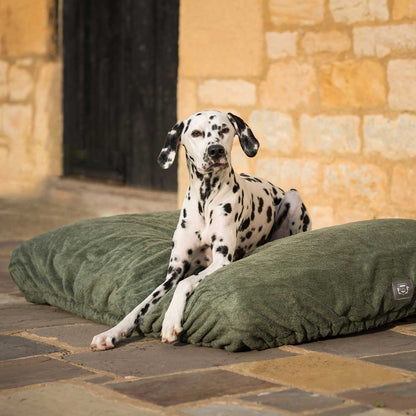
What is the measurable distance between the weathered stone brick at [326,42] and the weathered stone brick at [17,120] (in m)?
4.68

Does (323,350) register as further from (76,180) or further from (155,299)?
(76,180)

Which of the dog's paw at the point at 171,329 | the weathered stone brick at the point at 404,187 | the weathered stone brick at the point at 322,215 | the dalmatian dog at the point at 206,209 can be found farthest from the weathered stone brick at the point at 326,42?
the dog's paw at the point at 171,329

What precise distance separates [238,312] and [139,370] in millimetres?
531

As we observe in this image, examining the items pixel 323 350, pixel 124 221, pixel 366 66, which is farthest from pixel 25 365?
pixel 366 66

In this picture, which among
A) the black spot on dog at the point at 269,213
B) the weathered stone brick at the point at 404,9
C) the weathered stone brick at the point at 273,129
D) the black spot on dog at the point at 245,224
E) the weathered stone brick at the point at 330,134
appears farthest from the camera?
the weathered stone brick at the point at 273,129

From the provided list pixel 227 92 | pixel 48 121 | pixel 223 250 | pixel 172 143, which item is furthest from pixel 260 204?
pixel 48 121

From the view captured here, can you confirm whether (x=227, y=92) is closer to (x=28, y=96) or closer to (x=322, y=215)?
A: (x=322, y=215)

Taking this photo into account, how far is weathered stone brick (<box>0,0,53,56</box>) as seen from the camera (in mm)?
10430

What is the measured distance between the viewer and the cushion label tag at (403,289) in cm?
446

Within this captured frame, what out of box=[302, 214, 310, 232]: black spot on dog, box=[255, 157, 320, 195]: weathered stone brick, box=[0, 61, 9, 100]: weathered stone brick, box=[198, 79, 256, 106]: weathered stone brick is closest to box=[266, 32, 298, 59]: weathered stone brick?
box=[198, 79, 256, 106]: weathered stone brick

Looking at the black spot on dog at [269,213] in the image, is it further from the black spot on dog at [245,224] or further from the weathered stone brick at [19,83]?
the weathered stone brick at [19,83]

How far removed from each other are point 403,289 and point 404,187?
6.31 feet

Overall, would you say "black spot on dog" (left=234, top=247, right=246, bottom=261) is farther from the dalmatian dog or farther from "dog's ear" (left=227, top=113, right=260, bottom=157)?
"dog's ear" (left=227, top=113, right=260, bottom=157)

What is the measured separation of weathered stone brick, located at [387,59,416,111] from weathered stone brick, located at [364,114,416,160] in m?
0.09
